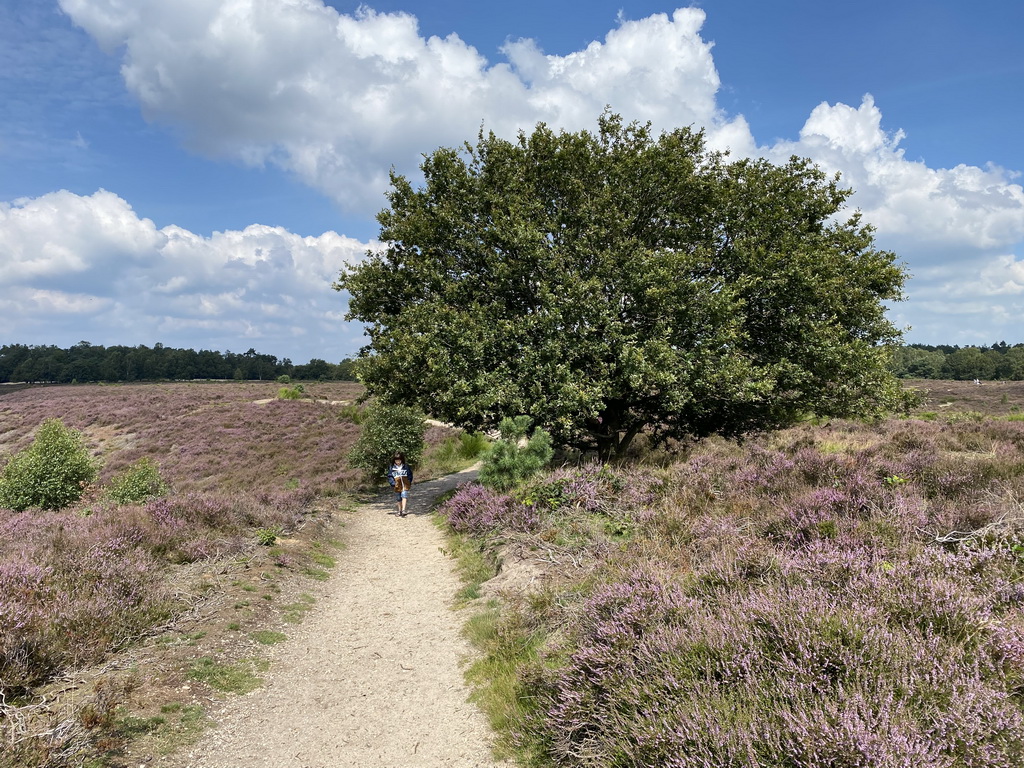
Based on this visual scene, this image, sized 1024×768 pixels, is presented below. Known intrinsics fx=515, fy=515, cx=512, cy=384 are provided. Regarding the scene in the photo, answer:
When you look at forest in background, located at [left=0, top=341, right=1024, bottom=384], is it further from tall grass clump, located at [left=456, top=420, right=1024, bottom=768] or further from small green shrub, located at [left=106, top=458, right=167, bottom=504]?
tall grass clump, located at [left=456, top=420, right=1024, bottom=768]

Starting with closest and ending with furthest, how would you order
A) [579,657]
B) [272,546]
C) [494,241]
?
[579,657]
[272,546]
[494,241]

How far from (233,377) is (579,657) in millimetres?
131423

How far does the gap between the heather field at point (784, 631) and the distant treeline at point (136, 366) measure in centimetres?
9872

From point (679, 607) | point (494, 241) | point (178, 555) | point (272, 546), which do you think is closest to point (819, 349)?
point (494, 241)

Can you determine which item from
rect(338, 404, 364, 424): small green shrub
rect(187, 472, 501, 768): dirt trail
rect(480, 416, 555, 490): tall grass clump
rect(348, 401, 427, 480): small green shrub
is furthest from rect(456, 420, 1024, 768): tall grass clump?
rect(338, 404, 364, 424): small green shrub

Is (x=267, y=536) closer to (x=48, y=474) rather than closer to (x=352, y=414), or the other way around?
(x=48, y=474)

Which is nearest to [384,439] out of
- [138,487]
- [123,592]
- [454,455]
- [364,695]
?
[454,455]

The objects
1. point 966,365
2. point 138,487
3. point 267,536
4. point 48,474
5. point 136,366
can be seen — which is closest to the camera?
point 267,536

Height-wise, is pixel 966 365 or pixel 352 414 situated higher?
pixel 966 365

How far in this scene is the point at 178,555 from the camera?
32.3 ft

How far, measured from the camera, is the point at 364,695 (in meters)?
6.09

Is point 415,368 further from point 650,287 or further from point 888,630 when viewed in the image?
point 888,630

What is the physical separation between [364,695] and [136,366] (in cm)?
13135

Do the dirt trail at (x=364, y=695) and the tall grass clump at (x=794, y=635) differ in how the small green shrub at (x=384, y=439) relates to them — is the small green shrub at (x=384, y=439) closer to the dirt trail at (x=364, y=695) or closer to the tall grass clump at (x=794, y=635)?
the dirt trail at (x=364, y=695)
